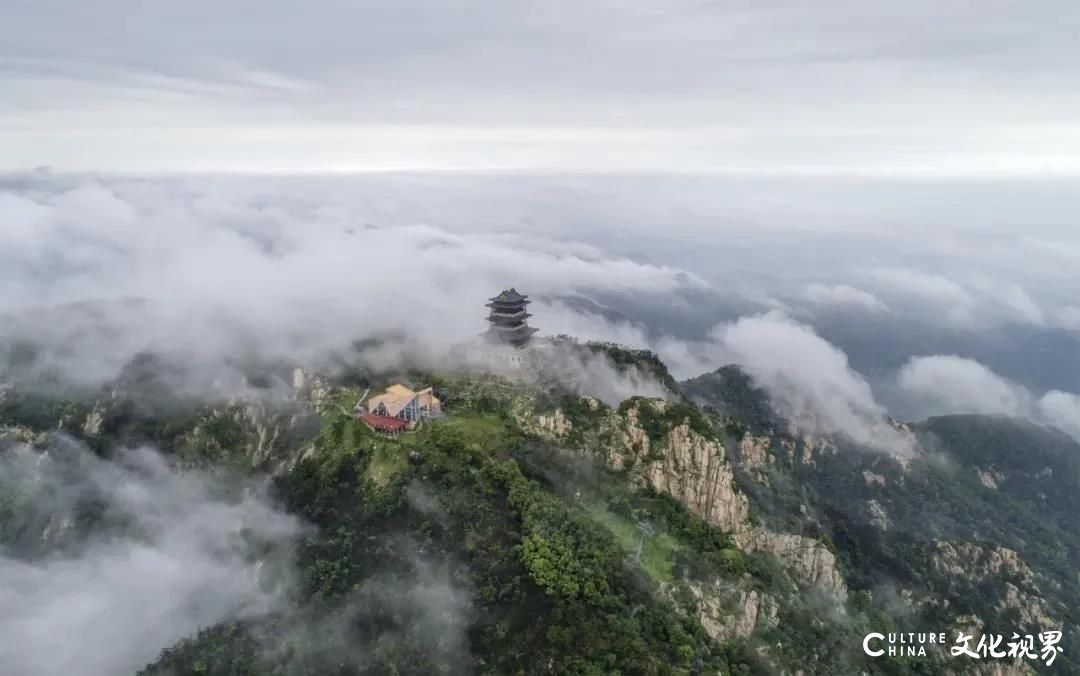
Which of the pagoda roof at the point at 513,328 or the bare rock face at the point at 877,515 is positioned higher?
the pagoda roof at the point at 513,328

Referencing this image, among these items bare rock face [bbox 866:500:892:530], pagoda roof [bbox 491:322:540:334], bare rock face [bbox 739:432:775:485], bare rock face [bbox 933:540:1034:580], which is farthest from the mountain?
bare rock face [bbox 866:500:892:530]

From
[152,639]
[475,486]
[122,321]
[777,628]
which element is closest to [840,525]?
[777,628]

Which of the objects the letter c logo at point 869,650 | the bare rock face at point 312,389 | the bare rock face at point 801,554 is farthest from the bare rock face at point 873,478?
the bare rock face at point 312,389

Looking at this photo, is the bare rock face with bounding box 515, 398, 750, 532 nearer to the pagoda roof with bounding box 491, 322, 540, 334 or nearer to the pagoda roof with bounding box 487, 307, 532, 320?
the pagoda roof with bounding box 491, 322, 540, 334

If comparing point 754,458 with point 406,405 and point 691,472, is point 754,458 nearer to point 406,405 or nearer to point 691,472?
point 691,472

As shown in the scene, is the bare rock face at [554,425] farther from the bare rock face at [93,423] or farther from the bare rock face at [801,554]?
the bare rock face at [93,423]

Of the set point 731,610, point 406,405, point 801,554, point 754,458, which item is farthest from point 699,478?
point 406,405

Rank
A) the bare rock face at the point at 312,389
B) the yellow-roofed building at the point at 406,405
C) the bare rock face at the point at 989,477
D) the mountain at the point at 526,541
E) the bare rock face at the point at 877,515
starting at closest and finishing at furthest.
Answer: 1. the mountain at the point at 526,541
2. the yellow-roofed building at the point at 406,405
3. the bare rock face at the point at 312,389
4. the bare rock face at the point at 877,515
5. the bare rock face at the point at 989,477
